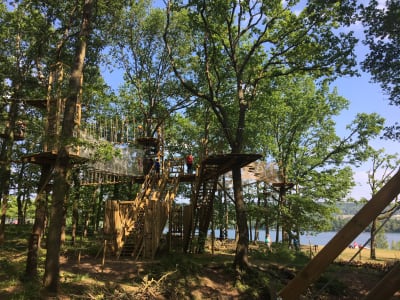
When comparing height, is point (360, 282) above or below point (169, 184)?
below

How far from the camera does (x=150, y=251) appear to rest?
15969 millimetres

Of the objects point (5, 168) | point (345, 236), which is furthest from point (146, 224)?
point (345, 236)

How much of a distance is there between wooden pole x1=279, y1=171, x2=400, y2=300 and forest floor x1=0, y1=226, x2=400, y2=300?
271 inches

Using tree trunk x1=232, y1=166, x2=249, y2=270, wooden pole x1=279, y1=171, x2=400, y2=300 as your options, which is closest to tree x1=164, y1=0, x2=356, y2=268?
tree trunk x1=232, y1=166, x2=249, y2=270

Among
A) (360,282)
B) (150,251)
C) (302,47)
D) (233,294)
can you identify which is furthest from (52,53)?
(360,282)

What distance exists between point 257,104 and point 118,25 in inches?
475

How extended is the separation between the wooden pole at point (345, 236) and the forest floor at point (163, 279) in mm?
6876

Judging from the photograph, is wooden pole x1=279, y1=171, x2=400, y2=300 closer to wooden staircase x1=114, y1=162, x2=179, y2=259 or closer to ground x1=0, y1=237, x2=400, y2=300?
ground x1=0, y1=237, x2=400, y2=300

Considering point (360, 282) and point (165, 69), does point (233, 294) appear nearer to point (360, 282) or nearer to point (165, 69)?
point (360, 282)

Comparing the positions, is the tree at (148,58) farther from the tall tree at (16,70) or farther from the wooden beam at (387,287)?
the wooden beam at (387,287)

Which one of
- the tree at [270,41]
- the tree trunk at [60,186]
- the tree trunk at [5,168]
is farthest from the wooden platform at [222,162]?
the tree trunk at [5,168]

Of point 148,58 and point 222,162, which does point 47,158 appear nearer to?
point 222,162

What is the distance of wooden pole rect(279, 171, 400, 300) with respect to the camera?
288cm

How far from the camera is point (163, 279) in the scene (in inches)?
497
